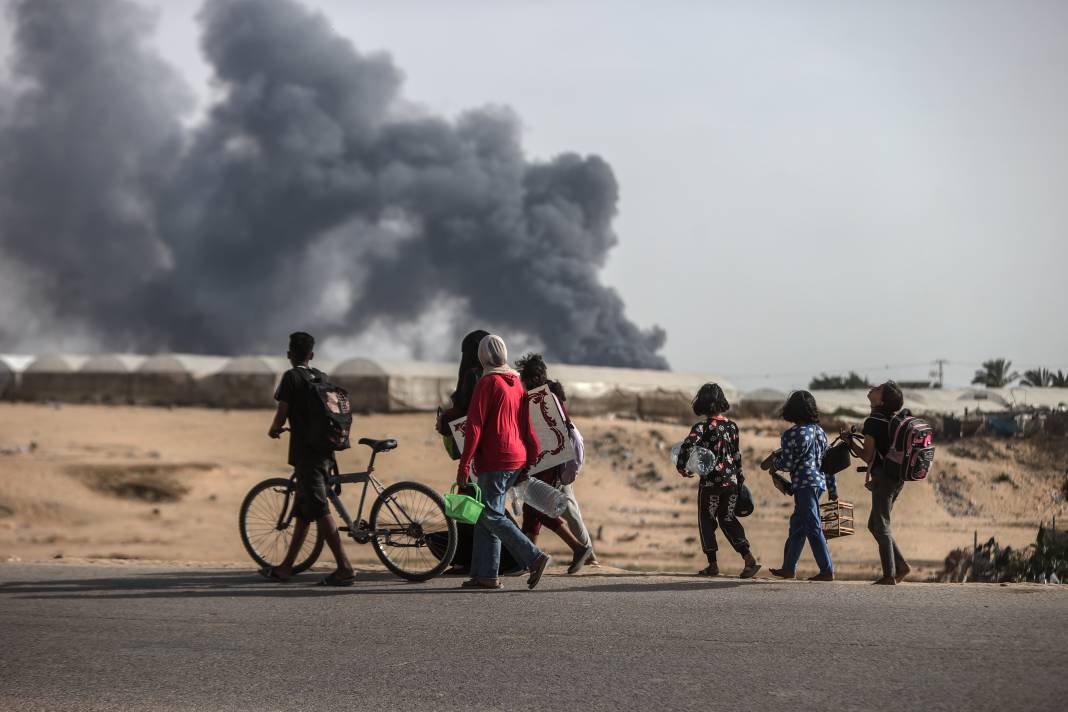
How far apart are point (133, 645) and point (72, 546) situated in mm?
10777

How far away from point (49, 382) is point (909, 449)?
4966cm

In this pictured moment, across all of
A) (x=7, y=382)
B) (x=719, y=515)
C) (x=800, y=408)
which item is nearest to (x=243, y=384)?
(x=7, y=382)

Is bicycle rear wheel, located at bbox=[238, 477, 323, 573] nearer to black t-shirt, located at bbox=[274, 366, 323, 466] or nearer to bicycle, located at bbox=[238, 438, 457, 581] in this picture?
bicycle, located at bbox=[238, 438, 457, 581]

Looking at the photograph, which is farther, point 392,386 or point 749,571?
point 392,386

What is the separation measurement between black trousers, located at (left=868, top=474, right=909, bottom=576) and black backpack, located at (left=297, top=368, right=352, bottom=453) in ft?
13.2

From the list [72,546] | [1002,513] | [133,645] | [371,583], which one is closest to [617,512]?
[1002,513]

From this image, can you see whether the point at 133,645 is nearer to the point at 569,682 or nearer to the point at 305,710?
the point at 305,710

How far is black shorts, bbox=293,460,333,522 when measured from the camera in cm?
847

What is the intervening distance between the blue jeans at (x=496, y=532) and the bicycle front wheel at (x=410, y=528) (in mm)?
458

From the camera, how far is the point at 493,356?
7883 mm

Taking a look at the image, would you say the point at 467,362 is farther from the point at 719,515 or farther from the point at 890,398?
the point at 890,398

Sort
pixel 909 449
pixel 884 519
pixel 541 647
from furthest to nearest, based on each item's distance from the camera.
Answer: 1. pixel 884 519
2. pixel 909 449
3. pixel 541 647

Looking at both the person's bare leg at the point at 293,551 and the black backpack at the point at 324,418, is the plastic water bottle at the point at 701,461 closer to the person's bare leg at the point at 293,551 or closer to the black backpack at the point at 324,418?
the black backpack at the point at 324,418

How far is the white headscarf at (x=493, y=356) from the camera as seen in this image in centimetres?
788
